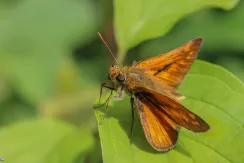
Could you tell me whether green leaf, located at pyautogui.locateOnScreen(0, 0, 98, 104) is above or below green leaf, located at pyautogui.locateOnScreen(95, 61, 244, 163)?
above

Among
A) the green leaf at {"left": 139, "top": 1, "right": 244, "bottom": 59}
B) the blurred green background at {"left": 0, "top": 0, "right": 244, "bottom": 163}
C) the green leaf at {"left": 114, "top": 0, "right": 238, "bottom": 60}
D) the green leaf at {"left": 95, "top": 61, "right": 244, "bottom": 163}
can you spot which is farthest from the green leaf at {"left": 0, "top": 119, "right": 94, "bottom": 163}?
the green leaf at {"left": 139, "top": 1, "right": 244, "bottom": 59}

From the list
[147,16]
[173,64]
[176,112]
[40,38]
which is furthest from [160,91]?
[40,38]

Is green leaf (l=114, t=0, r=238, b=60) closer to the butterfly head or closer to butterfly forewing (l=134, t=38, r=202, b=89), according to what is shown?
butterfly forewing (l=134, t=38, r=202, b=89)

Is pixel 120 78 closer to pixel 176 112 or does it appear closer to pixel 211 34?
pixel 176 112

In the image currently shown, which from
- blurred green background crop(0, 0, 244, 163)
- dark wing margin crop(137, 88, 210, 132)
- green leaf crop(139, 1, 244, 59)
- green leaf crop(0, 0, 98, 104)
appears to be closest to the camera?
dark wing margin crop(137, 88, 210, 132)

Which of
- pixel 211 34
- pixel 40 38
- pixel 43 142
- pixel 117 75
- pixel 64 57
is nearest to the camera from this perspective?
pixel 117 75

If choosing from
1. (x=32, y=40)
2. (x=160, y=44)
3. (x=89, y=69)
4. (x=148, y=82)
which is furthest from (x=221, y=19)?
(x=148, y=82)

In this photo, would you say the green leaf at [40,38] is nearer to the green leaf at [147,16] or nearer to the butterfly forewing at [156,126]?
the green leaf at [147,16]

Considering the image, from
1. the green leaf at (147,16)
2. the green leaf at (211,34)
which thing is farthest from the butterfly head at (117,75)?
the green leaf at (211,34)
